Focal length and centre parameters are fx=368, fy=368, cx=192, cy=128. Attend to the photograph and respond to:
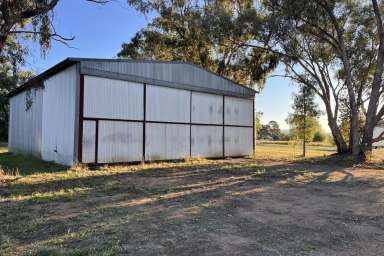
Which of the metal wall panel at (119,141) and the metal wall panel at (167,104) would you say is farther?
the metal wall panel at (167,104)

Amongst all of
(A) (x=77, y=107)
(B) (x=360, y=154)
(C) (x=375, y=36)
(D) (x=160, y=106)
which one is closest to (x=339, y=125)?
(B) (x=360, y=154)

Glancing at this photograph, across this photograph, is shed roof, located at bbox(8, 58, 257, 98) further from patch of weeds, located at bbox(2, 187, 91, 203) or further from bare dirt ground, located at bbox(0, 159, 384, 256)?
patch of weeds, located at bbox(2, 187, 91, 203)

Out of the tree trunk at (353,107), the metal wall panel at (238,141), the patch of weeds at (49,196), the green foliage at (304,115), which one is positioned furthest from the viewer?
the green foliage at (304,115)

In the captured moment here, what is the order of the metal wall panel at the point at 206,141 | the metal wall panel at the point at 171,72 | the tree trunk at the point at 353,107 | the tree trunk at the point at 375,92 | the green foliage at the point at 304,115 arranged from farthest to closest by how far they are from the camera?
the green foliage at the point at 304,115
the tree trunk at the point at 353,107
the metal wall panel at the point at 206,141
the tree trunk at the point at 375,92
the metal wall panel at the point at 171,72

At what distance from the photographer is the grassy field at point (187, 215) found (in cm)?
523

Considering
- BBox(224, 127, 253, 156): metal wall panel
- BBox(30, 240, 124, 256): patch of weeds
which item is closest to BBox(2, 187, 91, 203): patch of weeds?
BBox(30, 240, 124, 256): patch of weeds

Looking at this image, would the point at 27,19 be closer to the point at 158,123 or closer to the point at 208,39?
the point at 158,123

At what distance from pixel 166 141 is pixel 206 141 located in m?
3.23

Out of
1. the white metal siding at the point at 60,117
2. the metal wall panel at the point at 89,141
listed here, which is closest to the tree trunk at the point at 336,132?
the metal wall panel at the point at 89,141

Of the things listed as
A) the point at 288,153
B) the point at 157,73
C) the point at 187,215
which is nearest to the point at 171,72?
the point at 157,73

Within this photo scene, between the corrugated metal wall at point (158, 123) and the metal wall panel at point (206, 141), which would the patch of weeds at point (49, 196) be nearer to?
the corrugated metal wall at point (158, 123)

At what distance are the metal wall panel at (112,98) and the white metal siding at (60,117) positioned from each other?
0.62m

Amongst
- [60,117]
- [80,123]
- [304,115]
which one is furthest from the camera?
[304,115]

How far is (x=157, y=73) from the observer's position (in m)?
18.1
